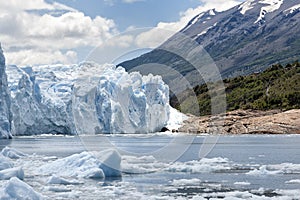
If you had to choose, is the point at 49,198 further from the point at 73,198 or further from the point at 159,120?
the point at 159,120

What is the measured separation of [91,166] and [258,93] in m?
74.5

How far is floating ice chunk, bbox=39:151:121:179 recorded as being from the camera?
2334 centimetres

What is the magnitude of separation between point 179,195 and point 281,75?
8574 centimetres

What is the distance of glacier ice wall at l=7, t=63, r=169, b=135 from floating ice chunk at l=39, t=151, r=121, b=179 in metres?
42.5

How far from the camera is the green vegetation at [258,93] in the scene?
84.6 metres

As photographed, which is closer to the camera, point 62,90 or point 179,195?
point 179,195

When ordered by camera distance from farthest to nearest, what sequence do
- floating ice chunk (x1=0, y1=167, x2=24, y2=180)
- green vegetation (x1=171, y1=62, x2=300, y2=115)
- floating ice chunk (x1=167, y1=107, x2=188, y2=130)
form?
green vegetation (x1=171, y1=62, x2=300, y2=115)
floating ice chunk (x1=167, y1=107, x2=188, y2=130)
floating ice chunk (x1=0, y1=167, x2=24, y2=180)

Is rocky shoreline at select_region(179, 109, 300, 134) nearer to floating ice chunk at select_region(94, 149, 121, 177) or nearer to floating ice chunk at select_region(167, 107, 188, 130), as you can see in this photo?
floating ice chunk at select_region(167, 107, 188, 130)

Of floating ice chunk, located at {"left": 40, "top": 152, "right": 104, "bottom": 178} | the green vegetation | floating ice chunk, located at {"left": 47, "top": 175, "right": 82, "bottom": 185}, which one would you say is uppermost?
the green vegetation

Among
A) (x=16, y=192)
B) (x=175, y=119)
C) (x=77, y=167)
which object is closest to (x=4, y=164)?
(x=77, y=167)

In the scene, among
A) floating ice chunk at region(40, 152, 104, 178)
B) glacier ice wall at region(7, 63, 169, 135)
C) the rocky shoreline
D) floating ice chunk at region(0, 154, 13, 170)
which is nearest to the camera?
floating ice chunk at region(40, 152, 104, 178)

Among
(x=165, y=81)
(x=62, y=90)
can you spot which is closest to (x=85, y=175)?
(x=62, y=90)

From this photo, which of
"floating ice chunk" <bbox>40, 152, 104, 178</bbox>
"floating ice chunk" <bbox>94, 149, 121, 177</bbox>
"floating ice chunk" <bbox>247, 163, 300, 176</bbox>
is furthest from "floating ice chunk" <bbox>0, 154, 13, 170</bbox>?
→ "floating ice chunk" <bbox>247, 163, 300, 176</bbox>

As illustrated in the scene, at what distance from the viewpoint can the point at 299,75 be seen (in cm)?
9462
